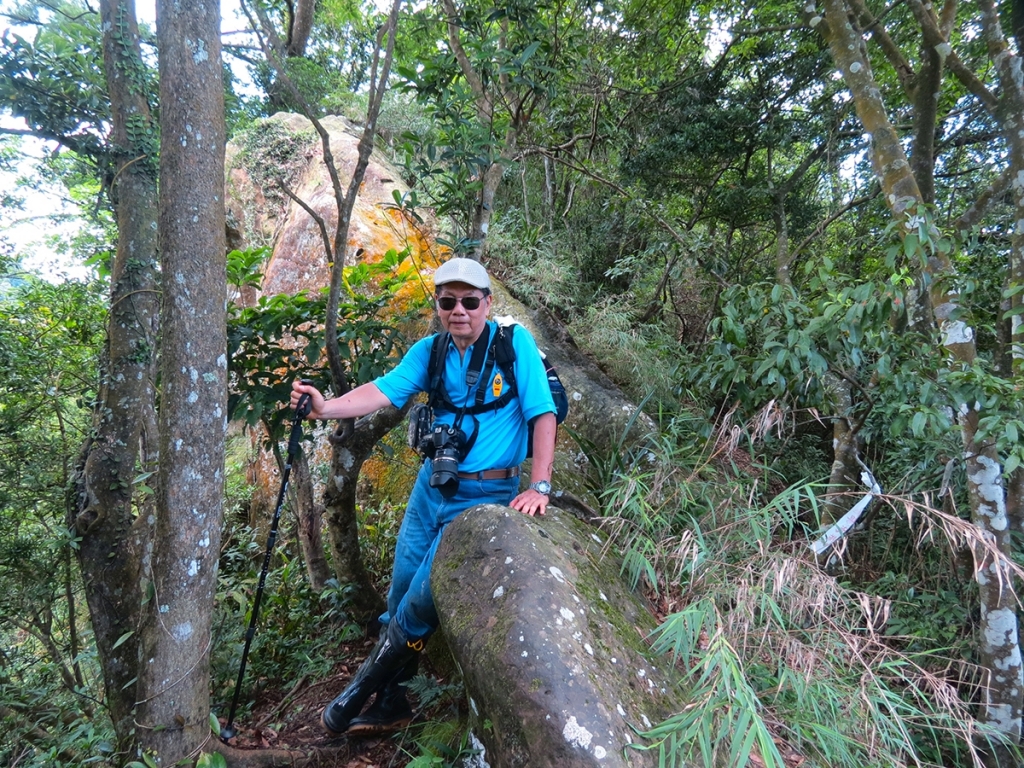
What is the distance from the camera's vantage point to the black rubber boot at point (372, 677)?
2902 millimetres

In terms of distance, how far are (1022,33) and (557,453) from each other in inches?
180

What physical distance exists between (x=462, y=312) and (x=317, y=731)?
266 cm

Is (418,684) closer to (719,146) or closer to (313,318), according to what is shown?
(313,318)

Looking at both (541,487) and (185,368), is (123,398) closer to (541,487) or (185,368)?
(185,368)

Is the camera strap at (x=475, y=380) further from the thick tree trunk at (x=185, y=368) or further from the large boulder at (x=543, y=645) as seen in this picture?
the thick tree trunk at (x=185, y=368)

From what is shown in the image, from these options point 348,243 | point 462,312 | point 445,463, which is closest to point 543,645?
point 445,463

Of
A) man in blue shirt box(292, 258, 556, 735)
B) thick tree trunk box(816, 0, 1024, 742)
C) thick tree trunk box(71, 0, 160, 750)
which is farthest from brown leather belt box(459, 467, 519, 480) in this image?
thick tree trunk box(816, 0, 1024, 742)

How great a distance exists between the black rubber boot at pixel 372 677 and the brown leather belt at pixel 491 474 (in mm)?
895

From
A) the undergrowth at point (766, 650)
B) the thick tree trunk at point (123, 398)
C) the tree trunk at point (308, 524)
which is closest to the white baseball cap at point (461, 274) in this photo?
the undergrowth at point (766, 650)

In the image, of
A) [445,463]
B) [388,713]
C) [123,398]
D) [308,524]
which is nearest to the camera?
[445,463]

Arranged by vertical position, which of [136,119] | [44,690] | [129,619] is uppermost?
[136,119]

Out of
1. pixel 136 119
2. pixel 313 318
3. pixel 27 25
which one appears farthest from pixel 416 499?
pixel 27 25

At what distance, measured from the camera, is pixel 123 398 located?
125 inches

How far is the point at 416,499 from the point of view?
3.16 meters
